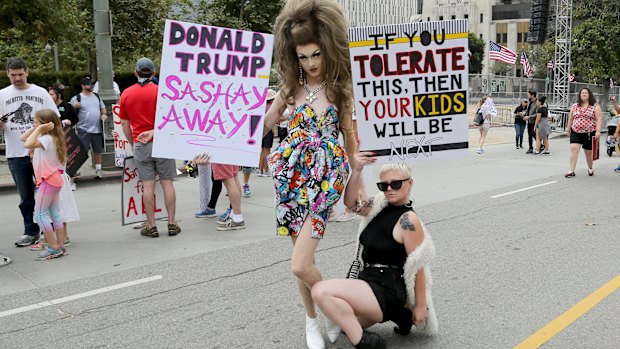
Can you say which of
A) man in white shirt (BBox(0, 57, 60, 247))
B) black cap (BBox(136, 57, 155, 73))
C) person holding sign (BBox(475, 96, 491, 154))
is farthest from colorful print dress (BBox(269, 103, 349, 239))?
person holding sign (BBox(475, 96, 491, 154))

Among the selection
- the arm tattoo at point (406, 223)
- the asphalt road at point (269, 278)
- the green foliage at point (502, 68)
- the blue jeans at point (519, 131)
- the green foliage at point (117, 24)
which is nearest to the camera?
the arm tattoo at point (406, 223)

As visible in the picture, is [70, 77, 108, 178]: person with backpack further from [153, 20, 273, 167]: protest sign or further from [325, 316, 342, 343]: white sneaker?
[325, 316, 342, 343]: white sneaker

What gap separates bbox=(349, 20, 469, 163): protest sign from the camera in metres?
3.77

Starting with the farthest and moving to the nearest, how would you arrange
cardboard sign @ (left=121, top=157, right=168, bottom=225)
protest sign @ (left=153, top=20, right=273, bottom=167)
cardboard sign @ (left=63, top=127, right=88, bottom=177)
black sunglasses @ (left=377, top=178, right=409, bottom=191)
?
cardboard sign @ (left=63, top=127, right=88, bottom=177) < cardboard sign @ (left=121, top=157, right=168, bottom=225) < protest sign @ (left=153, top=20, right=273, bottom=167) < black sunglasses @ (left=377, top=178, right=409, bottom=191)

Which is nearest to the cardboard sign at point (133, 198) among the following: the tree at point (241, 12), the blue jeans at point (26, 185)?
the blue jeans at point (26, 185)

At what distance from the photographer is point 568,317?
4359 millimetres

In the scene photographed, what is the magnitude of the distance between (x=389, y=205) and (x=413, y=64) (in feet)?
2.88

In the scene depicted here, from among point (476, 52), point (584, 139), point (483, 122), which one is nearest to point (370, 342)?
point (584, 139)

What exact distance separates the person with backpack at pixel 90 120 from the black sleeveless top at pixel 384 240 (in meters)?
8.58

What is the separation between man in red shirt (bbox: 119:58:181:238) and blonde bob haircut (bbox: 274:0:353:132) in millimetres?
3305

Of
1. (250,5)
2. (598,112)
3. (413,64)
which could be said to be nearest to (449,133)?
(413,64)

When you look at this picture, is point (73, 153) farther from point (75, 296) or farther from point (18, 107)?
point (75, 296)

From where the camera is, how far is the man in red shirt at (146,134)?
6691 mm

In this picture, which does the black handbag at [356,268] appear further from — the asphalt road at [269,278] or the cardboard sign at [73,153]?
the cardboard sign at [73,153]
